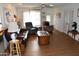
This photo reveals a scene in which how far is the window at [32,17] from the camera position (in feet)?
8.13

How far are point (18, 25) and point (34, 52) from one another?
0.57 m

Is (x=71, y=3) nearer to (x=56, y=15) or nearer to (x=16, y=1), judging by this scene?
(x=56, y=15)

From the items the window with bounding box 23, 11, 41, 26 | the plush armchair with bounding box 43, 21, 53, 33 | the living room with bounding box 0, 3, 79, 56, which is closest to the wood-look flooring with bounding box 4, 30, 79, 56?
the living room with bounding box 0, 3, 79, 56

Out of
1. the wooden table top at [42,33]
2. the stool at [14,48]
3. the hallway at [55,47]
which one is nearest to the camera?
the stool at [14,48]

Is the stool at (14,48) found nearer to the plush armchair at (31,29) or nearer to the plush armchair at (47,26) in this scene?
the plush armchair at (31,29)

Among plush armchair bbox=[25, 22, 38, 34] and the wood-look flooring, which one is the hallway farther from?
plush armchair bbox=[25, 22, 38, 34]

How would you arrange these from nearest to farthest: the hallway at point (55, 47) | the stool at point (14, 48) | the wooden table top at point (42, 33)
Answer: the stool at point (14, 48), the hallway at point (55, 47), the wooden table top at point (42, 33)

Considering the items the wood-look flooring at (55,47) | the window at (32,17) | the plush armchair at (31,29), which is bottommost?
the wood-look flooring at (55,47)

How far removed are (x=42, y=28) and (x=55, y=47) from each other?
424 millimetres

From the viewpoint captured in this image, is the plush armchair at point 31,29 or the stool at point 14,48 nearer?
the stool at point 14,48

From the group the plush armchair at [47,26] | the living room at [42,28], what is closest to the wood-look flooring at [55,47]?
the living room at [42,28]

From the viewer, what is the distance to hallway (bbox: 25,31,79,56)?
2.42 m

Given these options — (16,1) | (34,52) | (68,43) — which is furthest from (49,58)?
(16,1)

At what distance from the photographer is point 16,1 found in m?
2.23
